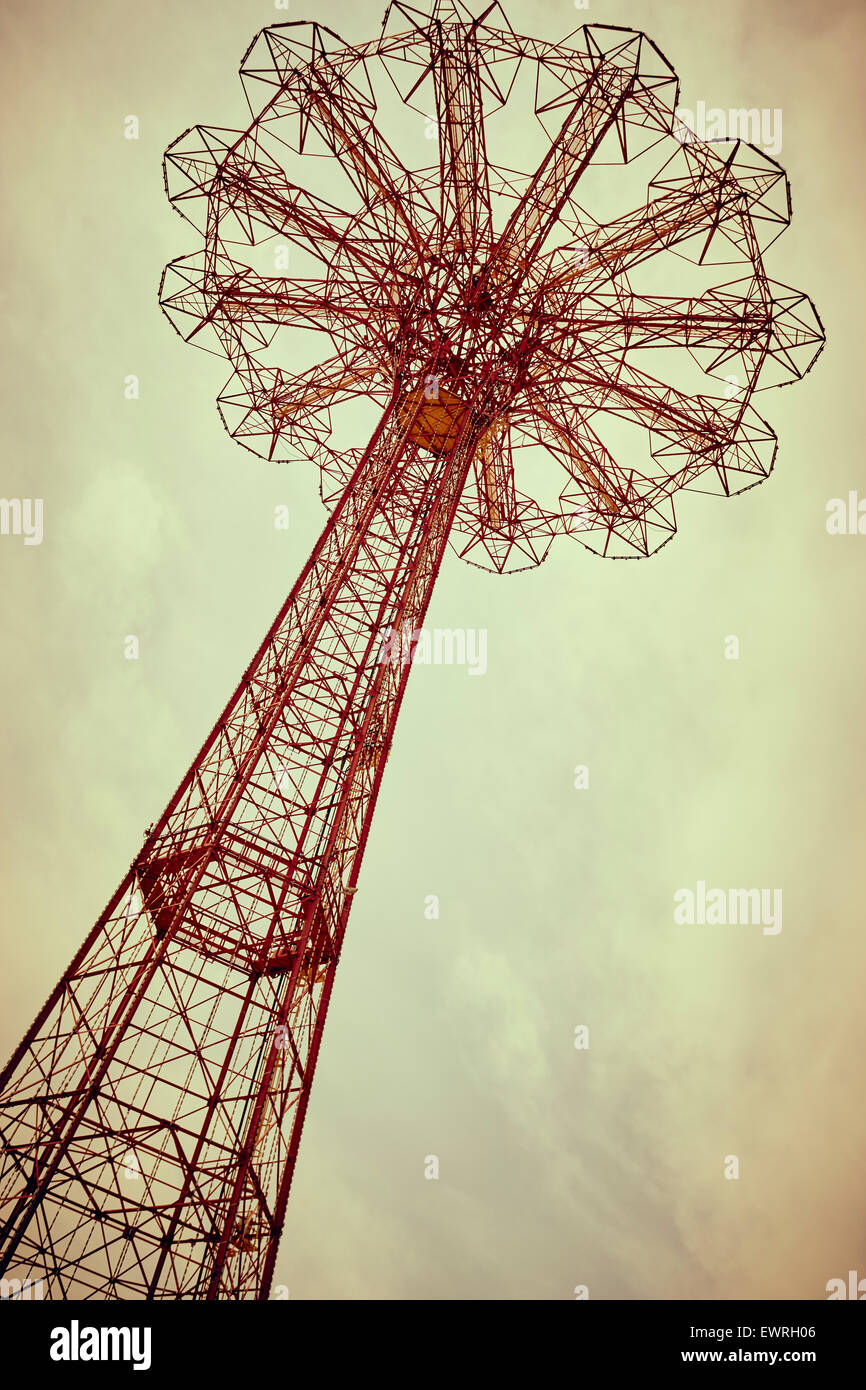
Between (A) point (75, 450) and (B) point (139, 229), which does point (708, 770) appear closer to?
(A) point (75, 450)

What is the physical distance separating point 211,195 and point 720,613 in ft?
117

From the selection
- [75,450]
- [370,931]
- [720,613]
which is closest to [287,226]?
[75,450]

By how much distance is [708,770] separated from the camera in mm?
51094

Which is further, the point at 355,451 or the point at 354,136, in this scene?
the point at 355,451
